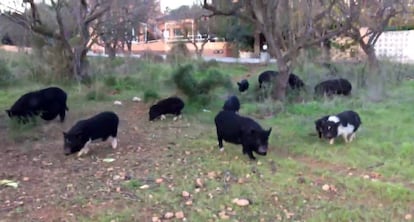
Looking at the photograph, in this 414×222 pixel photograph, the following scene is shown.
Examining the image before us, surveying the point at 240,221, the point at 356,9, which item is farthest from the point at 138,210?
the point at 356,9

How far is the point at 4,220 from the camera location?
5.26 m

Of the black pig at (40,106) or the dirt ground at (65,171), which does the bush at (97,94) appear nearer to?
the black pig at (40,106)

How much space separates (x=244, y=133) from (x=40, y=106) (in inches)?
182

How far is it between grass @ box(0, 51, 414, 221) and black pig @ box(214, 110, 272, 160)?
8.1 inches

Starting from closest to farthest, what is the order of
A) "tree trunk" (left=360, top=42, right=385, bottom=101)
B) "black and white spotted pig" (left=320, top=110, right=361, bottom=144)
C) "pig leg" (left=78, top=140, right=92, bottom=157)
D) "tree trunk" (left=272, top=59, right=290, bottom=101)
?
1. "pig leg" (left=78, top=140, right=92, bottom=157)
2. "black and white spotted pig" (left=320, top=110, right=361, bottom=144)
3. "tree trunk" (left=272, top=59, right=290, bottom=101)
4. "tree trunk" (left=360, top=42, right=385, bottom=101)

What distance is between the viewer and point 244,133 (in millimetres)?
7410

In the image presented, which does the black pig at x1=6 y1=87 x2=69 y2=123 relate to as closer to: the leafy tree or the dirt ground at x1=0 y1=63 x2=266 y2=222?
the dirt ground at x1=0 y1=63 x2=266 y2=222

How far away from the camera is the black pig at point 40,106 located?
9789mm

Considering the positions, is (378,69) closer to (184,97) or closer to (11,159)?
(184,97)

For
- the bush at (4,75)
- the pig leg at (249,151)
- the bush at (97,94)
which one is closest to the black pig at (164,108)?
the bush at (97,94)

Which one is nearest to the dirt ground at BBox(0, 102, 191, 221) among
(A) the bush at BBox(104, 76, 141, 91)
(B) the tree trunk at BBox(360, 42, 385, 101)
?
(A) the bush at BBox(104, 76, 141, 91)

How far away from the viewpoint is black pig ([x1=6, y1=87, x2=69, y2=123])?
9.79 m

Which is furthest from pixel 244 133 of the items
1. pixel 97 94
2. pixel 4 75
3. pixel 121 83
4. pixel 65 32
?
pixel 4 75

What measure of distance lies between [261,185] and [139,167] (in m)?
1.84
